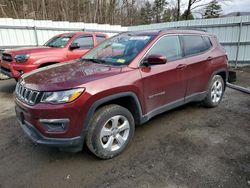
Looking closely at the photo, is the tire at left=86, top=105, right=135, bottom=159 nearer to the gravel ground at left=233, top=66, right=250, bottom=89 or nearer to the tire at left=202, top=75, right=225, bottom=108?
the tire at left=202, top=75, right=225, bottom=108

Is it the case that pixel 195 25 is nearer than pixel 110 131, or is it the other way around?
pixel 110 131

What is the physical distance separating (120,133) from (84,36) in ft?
16.8

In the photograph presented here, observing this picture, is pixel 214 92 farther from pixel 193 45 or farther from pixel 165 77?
pixel 165 77

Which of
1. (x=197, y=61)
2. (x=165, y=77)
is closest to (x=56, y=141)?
(x=165, y=77)

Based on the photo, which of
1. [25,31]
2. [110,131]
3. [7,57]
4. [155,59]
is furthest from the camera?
[25,31]

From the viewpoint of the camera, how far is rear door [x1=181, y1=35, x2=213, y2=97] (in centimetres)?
387

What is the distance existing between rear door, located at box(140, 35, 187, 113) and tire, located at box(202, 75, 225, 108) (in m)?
1.08

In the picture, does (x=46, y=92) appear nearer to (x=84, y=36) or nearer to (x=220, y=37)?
(x=84, y=36)

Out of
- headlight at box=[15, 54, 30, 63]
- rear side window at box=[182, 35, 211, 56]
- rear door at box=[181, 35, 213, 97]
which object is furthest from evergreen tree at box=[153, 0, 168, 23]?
rear door at box=[181, 35, 213, 97]

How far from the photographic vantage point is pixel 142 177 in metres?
2.53

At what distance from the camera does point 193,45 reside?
4.10 metres

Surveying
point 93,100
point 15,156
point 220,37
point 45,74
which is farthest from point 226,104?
point 220,37

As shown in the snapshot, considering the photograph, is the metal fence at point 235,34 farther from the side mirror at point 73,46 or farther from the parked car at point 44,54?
the side mirror at point 73,46

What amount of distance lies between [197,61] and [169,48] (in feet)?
2.54
